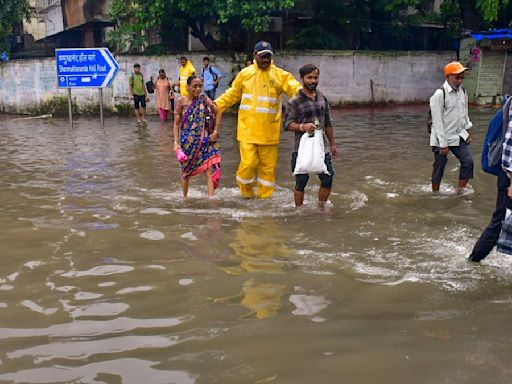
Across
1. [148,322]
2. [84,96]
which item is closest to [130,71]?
[84,96]

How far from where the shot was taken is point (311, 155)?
561cm

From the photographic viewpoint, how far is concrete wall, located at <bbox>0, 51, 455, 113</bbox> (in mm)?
18109

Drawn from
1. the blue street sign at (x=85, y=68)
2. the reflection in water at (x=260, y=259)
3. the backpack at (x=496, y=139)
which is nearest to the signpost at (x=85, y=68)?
the blue street sign at (x=85, y=68)

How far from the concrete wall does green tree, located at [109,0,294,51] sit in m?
1.03

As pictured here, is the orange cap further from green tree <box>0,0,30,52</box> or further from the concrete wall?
green tree <box>0,0,30,52</box>

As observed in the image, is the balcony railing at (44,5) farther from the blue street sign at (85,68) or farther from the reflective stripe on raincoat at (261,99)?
the reflective stripe on raincoat at (261,99)

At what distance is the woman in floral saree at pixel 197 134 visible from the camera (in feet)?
20.9

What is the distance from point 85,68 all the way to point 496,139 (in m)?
11.5

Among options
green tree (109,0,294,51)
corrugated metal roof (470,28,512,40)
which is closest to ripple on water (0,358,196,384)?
green tree (109,0,294,51)

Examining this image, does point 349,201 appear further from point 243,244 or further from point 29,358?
point 29,358

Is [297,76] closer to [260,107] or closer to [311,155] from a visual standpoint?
[260,107]

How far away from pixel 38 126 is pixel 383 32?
46.1 feet

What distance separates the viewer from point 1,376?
8.93ft

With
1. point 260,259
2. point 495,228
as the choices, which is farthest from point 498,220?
point 260,259
